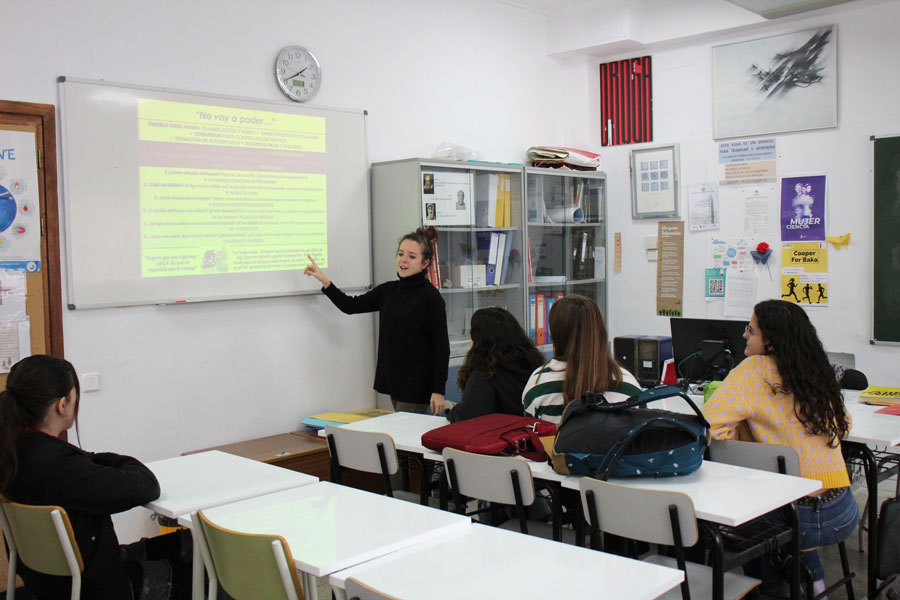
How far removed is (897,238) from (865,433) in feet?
7.32

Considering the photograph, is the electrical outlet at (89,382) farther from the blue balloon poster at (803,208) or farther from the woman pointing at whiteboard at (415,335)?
the blue balloon poster at (803,208)

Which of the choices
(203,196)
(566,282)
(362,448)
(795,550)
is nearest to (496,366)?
(362,448)

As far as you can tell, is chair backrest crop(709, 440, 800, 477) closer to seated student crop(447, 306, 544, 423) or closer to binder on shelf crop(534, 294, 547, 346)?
seated student crop(447, 306, 544, 423)

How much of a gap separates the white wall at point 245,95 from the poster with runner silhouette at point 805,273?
2.14 metres

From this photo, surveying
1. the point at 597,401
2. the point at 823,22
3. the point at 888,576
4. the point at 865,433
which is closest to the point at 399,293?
the point at 597,401

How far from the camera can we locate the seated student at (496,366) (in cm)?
325

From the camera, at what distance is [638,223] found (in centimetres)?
608

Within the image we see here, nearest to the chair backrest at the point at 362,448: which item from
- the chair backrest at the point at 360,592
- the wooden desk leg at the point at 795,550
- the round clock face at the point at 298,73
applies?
the chair backrest at the point at 360,592

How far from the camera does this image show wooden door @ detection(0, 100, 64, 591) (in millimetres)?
3490

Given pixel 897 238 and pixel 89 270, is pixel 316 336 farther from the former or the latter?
pixel 897 238

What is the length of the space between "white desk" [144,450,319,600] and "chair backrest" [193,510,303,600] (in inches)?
7.4

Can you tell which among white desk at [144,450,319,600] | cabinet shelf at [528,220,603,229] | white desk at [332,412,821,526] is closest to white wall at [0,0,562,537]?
cabinet shelf at [528,220,603,229]

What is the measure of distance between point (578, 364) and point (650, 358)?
163 centimetres

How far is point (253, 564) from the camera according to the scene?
1.92m
